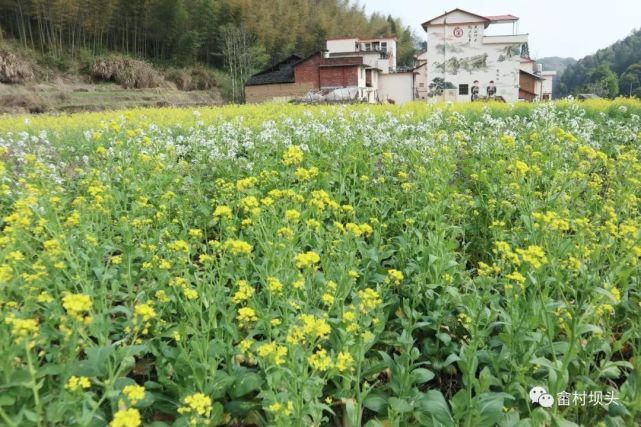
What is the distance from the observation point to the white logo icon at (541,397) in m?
2.04

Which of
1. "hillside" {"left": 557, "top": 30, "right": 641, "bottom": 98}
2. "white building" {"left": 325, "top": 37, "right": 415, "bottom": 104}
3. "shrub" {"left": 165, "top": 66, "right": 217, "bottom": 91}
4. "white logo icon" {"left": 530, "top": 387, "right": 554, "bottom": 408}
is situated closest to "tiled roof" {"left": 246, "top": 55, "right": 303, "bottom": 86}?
"white building" {"left": 325, "top": 37, "right": 415, "bottom": 104}

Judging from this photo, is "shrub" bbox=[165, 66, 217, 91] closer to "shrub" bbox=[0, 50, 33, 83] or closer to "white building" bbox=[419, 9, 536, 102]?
"shrub" bbox=[0, 50, 33, 83]

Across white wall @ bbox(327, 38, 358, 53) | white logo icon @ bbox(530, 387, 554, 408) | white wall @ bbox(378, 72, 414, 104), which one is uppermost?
white wall @ bbox(327, 38, 358, 53)

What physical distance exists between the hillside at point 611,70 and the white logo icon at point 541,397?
67.2m

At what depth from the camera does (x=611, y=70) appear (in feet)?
264

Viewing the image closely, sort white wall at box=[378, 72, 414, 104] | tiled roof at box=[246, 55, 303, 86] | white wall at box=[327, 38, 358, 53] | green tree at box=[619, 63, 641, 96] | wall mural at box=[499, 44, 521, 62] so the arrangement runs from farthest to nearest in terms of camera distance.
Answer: green tree at box=[619, 63, 641, 96], white wall at box=[327, 38, 358, 53], white wall at box=[378, 72, 414, 104], tiled roof at box=[246, 55, 303, 86], wall mural at box=[499, 44, 521, 62]

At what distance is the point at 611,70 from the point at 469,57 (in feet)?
206

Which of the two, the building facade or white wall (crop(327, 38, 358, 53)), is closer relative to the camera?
the building facade

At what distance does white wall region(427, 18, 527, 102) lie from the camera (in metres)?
32.3

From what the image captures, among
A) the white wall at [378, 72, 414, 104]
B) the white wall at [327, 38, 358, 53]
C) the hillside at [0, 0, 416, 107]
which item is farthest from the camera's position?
the white wall at [327, 38, 358, 53]

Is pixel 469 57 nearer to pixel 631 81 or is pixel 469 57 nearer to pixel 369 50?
pixel 369 50

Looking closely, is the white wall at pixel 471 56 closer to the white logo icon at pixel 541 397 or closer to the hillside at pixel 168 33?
the hillside at pixel 168 33

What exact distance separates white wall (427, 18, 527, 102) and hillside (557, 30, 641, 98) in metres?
34.0

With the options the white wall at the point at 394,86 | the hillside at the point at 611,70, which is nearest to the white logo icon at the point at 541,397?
the white wall at the point at 394,86
